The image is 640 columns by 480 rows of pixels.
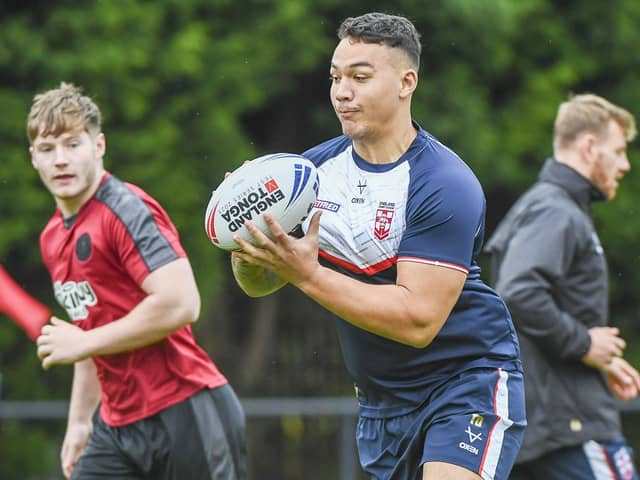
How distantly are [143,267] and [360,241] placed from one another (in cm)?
112

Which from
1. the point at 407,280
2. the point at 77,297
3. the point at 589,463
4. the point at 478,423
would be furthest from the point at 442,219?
the point at 589,463

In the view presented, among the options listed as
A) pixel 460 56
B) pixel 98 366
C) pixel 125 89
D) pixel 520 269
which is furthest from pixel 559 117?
pixel 460 56

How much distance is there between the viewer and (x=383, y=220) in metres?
4.18

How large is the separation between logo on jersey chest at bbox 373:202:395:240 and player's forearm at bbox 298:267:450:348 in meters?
0.23

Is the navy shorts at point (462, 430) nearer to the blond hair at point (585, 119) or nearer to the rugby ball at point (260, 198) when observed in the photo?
the rugby ball at point (260, 198)

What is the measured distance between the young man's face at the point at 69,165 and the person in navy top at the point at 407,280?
3.52 feet

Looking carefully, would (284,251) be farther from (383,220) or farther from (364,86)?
(364,86)

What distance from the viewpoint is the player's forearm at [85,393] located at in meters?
5.44

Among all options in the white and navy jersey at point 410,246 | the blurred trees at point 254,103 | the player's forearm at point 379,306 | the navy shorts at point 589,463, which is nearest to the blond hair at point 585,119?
the navy shorts at point 589,463

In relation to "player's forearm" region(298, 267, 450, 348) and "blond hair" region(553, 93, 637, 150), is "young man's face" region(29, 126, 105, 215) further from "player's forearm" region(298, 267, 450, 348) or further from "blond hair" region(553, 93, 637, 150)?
"blond hair" region(553, 93, 637, 150)

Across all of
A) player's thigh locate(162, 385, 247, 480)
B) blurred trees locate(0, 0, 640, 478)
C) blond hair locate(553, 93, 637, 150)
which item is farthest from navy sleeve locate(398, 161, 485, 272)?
blurred trees locate(0, 0, 640, 478)

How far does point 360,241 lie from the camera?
167 inches

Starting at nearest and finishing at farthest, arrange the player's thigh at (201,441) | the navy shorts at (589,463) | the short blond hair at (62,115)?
1. the player's thigh at (201,441)
2. the short blond hair at (62,115)
3. the navy shorts at (589,463)

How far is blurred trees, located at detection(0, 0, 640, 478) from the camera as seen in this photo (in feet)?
31.4
